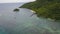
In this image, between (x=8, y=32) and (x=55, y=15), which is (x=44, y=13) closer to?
(x=55, y=15)

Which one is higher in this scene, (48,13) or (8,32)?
(8,32)

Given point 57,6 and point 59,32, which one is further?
point 57,6

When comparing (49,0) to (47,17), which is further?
(49,0)

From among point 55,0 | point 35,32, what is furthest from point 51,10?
point 35,32

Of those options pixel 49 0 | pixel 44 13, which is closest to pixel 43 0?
pixel 49 0

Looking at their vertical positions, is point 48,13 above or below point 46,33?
below

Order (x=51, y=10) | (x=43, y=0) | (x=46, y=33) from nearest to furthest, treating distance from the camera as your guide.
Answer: (x=46, y=33) → (x=51, y=10) → (x=43, y=0)

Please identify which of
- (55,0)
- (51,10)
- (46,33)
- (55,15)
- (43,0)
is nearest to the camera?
(46,33)

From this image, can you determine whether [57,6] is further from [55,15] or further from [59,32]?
[59,32]

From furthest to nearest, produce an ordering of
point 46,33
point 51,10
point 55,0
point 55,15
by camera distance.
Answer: point 55,0 → point 51,10 → point 55,15 → point 46,33
